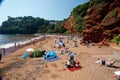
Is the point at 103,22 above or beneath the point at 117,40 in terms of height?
above

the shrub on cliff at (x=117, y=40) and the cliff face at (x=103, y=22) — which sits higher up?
the cliff face at (x=103, y=22)

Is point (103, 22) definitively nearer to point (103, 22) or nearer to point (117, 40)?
point (103, 22)

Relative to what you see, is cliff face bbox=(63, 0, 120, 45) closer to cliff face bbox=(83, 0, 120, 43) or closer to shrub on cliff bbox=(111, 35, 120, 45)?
cliff face bbox=(83, 0, 120, 43)

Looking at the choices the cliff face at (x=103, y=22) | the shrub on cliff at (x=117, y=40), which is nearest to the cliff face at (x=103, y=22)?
the cliff face at (x=103, y=22)

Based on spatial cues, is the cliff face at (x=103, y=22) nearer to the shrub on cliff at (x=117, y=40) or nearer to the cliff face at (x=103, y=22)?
the cliff face at (x=103, y=22)

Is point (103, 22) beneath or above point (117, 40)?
above

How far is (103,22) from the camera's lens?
124ft

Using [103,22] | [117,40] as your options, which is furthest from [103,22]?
[117,40]

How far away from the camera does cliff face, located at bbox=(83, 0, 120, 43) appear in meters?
36.0

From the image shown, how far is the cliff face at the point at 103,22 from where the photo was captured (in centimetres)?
3597

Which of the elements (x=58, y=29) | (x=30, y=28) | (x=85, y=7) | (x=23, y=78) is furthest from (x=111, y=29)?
(x=30, y=28)

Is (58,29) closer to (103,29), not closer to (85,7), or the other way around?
(85,7)

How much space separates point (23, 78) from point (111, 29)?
23.4 m

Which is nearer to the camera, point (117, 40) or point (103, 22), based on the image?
point (117, 40)
